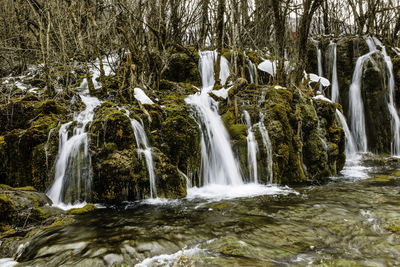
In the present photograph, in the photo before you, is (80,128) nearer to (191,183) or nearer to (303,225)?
(191,183)

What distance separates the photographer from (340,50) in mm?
12891

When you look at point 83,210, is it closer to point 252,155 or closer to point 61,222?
point 61,222

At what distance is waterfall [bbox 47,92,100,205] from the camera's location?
4930 millimetres

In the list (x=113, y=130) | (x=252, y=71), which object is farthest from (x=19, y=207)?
(x=252, y=71)

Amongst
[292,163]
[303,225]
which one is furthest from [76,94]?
[303,225]

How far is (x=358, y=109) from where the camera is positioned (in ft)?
38.4

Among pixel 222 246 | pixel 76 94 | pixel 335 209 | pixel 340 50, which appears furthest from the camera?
pixel 340 50

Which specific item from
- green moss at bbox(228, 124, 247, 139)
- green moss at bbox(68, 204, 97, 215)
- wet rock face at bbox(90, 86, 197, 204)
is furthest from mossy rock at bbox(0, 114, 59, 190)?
green moss at bbox(228, 124, 247, 139)

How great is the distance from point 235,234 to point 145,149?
3020 mm

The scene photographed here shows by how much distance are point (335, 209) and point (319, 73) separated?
36.8ft

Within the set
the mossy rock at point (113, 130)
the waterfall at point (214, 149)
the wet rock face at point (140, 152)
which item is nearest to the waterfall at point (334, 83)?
the waterfall at point (214, 149)

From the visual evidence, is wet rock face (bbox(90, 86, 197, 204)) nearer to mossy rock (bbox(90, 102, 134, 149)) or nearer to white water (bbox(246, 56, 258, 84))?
mossy rock (bbox(90, 102, 134, 149))

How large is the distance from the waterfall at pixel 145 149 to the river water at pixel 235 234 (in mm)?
437

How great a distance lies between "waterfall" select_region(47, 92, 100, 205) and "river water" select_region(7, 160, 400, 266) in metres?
0.79
